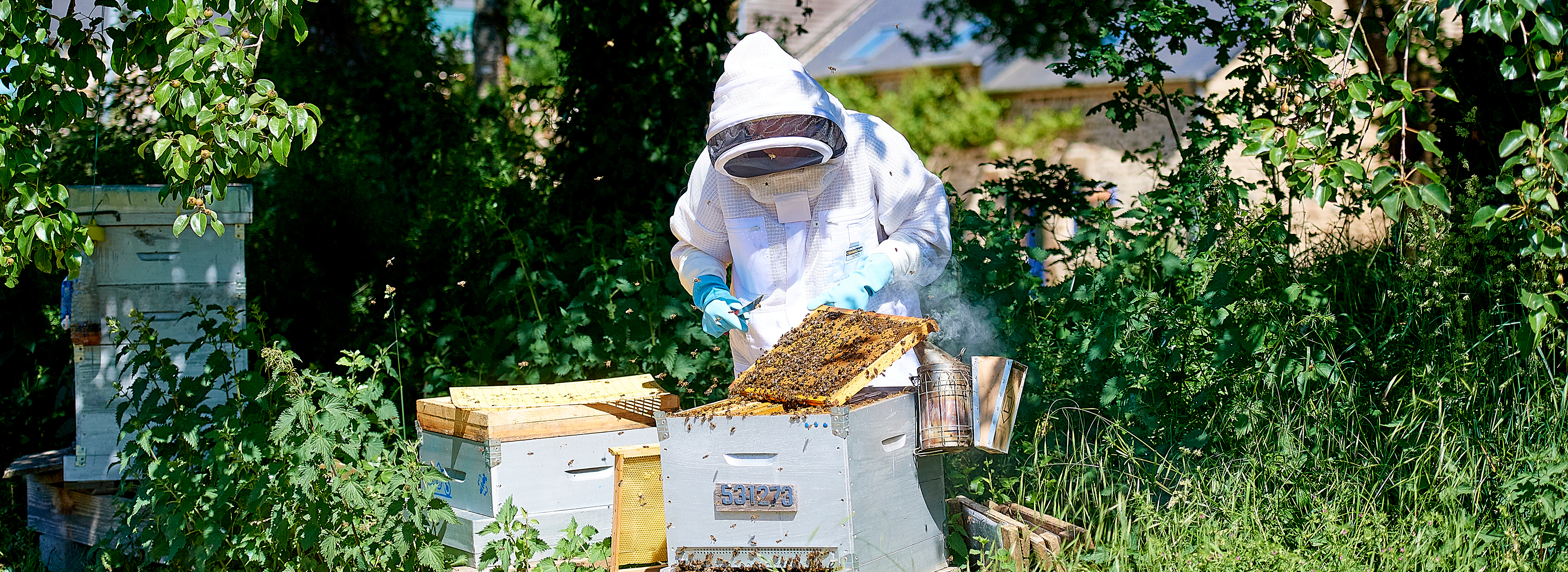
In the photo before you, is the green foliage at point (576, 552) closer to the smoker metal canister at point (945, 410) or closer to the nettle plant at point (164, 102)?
the smoker metal canister at point (945, 410)

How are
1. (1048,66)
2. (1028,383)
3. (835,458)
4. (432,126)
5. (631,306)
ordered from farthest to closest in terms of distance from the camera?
(432,126), (1048,66), (631,306), (1028,383), (835,458)

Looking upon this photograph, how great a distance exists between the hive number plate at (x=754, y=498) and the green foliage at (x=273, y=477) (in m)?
0.92

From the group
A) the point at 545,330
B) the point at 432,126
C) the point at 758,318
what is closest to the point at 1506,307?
the point at 758,318

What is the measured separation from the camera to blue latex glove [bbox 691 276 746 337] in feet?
11.8

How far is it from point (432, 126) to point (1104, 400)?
5.50 metres

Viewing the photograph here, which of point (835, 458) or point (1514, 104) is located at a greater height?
point (1514, 104)

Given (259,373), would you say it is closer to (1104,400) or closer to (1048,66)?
(1104,400)

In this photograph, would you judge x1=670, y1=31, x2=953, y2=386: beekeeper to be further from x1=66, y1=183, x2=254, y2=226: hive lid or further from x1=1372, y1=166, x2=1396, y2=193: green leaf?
x1=66, y1=183, x2=254, y2=226: hive lid

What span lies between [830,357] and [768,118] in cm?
75

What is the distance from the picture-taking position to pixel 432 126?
7.83 m

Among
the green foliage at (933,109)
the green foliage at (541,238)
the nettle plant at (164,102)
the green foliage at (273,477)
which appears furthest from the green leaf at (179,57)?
the green foliage at (933,109)

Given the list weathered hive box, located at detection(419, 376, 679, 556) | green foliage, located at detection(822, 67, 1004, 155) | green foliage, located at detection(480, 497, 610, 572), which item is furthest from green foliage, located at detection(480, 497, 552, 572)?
green foliage, located at detection(822, 67, 1004, 155)

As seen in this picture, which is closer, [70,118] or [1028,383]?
[70,118]

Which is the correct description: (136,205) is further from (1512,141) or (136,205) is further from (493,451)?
(1512,141)
